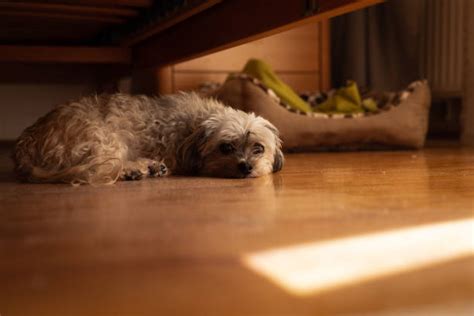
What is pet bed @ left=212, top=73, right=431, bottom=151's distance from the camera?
3.41 metres

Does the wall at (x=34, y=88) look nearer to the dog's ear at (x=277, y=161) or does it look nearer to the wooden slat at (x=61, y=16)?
the wooden slat at (x=61, y=16)

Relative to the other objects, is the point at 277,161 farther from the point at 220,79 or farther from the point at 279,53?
the point at 279,53

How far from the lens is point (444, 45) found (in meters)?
4.71

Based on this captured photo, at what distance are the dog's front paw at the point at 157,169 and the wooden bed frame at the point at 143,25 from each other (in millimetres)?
647

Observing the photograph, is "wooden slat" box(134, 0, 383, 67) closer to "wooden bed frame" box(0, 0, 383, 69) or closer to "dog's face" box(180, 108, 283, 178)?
"wooden bed frame" box(0, 0, 383, 69)

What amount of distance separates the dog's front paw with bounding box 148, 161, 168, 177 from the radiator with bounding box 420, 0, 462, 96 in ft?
9.96

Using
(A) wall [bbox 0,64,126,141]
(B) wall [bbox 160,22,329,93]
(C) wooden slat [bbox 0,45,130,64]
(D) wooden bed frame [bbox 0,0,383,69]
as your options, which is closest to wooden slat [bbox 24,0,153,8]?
(D) wooden bed frame [bbox 0,0,383,69]

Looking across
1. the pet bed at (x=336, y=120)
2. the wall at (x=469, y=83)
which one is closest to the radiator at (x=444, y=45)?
the wall at (x=469, y=83)

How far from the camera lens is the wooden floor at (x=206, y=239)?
0.85 m

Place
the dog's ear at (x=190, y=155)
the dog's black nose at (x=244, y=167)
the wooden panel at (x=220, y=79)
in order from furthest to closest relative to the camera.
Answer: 1. the wooden panel at (x=220, y=79)
2. the dog's ear at (x=190, y=155)
3. the dog's black nose at (x=244, y=167)

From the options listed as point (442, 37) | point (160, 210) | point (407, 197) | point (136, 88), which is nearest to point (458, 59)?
point (442, 37)

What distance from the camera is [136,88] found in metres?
4.81

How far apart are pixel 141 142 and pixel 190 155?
21 cm

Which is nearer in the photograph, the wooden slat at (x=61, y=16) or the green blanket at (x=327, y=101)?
the wooden slat at (x=61, y=16)
